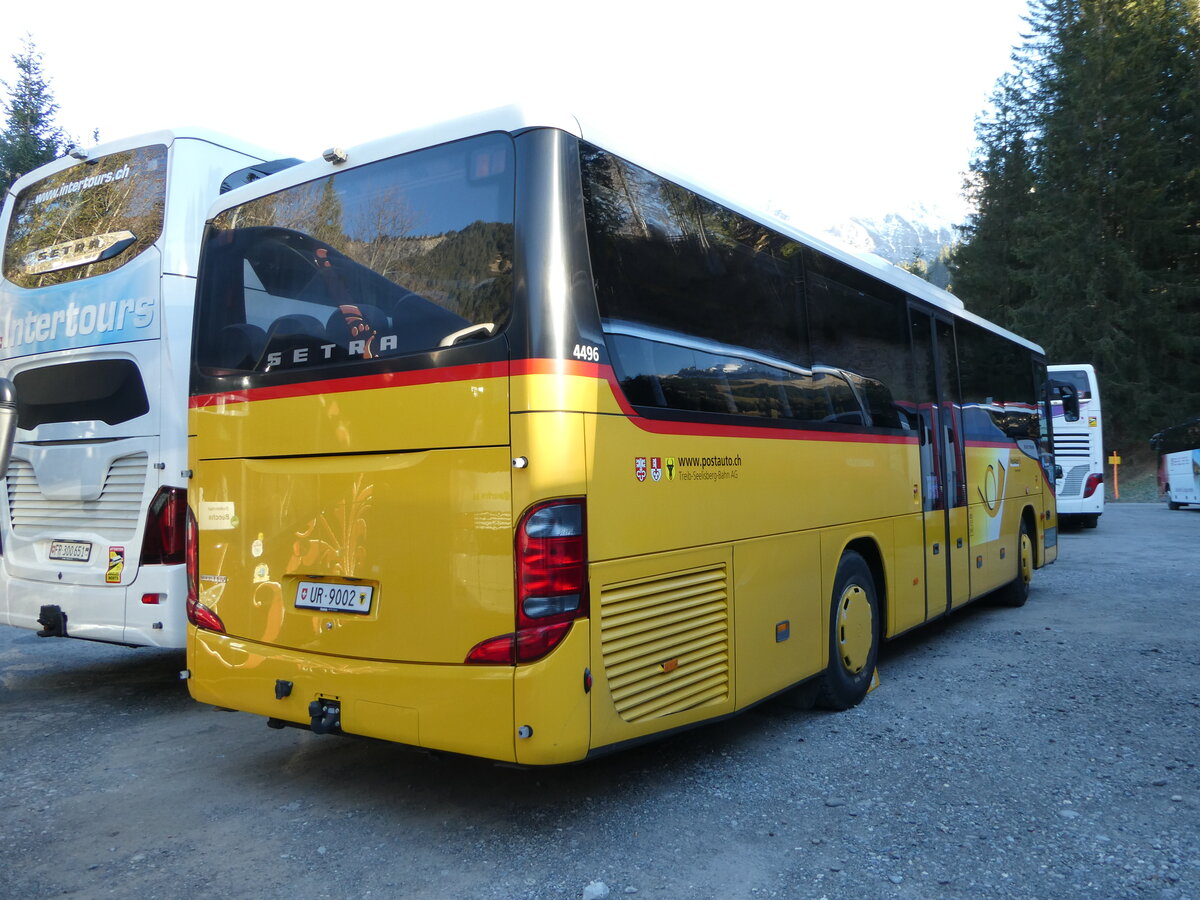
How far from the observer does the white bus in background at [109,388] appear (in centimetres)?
565

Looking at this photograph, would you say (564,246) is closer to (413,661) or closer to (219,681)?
(413,661)

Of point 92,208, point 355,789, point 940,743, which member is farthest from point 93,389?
point 940,743

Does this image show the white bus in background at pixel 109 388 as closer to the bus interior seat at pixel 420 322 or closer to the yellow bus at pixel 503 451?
the yellow bus at pixel 503 451

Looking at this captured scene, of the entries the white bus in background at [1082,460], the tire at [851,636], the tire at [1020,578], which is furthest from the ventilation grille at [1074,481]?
the tire at [851,636]

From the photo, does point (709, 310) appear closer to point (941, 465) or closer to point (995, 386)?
point (941, 465)

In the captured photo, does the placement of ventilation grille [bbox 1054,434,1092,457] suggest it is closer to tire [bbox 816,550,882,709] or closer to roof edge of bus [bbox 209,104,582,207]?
tire [bbox 816,550,882,709]

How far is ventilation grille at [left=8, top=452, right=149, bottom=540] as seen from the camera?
573 centimetres

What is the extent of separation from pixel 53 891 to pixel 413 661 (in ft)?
4.85

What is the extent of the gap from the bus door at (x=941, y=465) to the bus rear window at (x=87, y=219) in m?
5.59

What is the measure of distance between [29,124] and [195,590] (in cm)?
3377

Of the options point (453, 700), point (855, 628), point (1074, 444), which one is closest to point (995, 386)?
point (855, 628)

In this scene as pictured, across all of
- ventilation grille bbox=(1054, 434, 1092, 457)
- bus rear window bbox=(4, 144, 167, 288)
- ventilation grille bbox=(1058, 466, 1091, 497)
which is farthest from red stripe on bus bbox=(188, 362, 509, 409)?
ventilation grille bbox=(1054, 434, 1092, 457)

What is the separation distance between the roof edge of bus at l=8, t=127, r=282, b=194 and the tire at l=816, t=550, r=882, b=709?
4995 mm

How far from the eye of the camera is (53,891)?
3.28 metres
